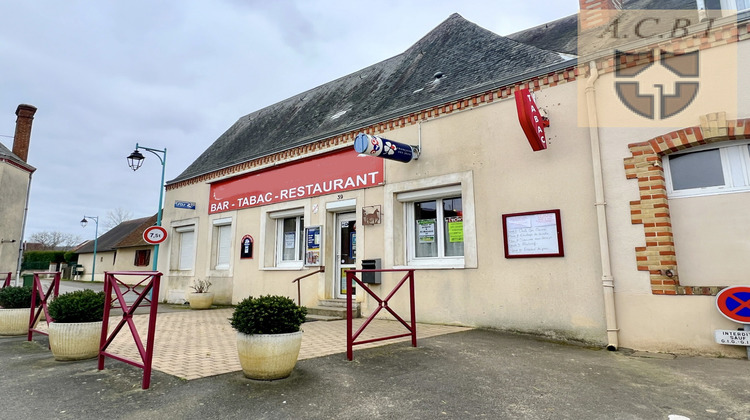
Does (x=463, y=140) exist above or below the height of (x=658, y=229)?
above

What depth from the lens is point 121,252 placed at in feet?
91.2

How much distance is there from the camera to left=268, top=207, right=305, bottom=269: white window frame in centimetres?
959

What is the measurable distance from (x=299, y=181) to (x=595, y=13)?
22.0ft

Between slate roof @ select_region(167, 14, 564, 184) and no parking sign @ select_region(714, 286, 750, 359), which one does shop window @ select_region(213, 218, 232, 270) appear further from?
no parking sign @ select_region(714, 286, 750, 359)

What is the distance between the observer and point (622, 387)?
11.3 feet

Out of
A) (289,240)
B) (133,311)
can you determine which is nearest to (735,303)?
(133,311)

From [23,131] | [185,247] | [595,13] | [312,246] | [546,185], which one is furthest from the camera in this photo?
[23,131]

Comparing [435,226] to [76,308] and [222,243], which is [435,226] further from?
[222,243]

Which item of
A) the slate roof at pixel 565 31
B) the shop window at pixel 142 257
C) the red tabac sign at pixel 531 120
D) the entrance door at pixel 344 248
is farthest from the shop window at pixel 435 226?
the shop window at pixel 142 257

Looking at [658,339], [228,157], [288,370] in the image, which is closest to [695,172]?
[658,339]

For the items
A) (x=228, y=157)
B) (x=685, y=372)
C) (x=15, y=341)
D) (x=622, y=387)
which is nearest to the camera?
(x=622, y=387)

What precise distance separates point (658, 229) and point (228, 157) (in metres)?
11.2

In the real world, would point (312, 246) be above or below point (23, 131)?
below

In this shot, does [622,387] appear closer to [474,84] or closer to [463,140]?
[463,140]
